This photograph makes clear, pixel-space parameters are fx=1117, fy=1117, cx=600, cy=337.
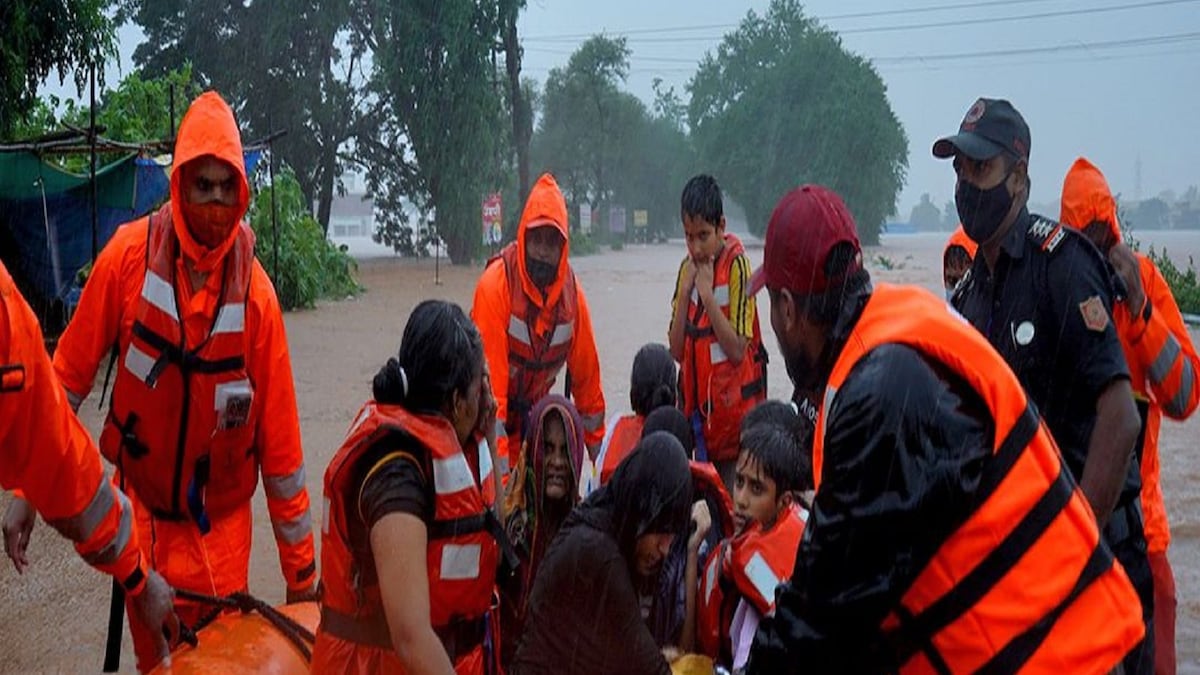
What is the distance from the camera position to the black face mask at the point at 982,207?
3.20 metres

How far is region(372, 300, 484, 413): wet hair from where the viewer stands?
2.77m

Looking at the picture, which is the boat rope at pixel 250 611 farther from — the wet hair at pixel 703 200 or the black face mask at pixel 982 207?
the wet hair at pixel 703 200

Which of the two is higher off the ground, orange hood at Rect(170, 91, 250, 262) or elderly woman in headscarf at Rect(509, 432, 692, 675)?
orange hood at Rect(170, 91, 250, 262)

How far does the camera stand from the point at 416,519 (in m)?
2.52

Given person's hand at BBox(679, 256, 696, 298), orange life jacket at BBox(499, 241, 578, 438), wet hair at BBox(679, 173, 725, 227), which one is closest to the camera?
orange life jacket at BBox(499, 241, 578, 438)

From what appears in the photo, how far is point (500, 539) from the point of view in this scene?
2.89m

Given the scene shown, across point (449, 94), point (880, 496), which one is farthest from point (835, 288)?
point (449, 94)

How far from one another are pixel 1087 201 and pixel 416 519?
2710mm

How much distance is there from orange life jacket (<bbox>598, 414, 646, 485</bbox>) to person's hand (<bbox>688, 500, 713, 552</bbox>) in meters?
0.83

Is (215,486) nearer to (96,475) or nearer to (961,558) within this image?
(96,475)

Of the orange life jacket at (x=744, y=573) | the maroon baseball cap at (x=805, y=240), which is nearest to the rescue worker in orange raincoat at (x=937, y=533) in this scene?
the maroon baseball cap at (x=805, y=240)

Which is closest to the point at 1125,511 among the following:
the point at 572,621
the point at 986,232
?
the point at 986,232

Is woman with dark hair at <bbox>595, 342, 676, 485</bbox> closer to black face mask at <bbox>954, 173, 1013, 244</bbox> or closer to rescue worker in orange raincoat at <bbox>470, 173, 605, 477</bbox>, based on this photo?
rescue worker in orange raincoat at <bbox>470, 173, 605, 477</bbox>

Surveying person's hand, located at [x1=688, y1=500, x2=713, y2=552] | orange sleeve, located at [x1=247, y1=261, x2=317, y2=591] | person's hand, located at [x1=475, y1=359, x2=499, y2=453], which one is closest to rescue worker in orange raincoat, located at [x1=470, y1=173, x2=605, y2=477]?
person's hand, located at [x1=688, y1=500, x2=713, y2=552]
